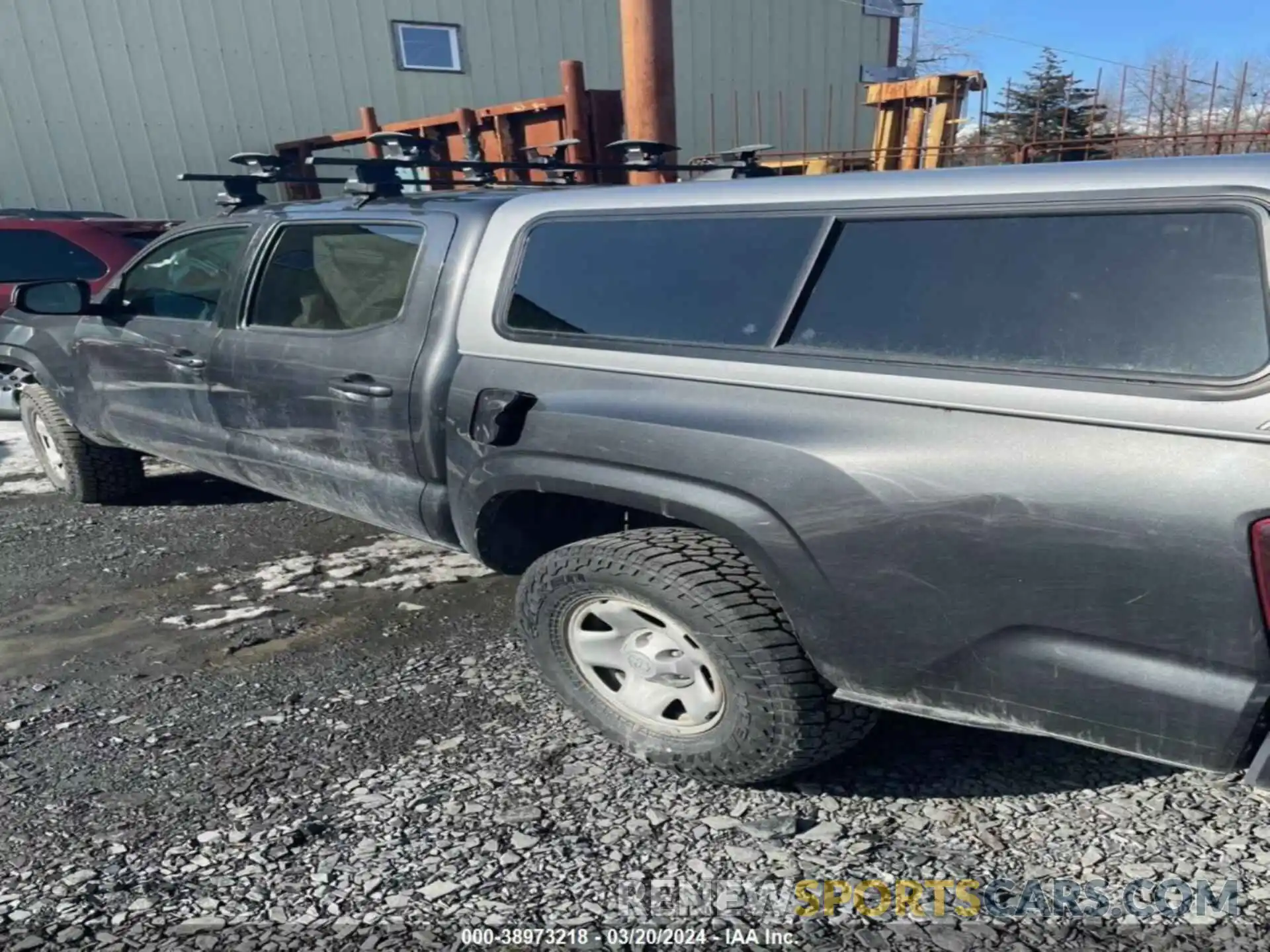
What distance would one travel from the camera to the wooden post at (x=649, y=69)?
622cm

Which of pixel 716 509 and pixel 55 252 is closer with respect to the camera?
pixel 716 509

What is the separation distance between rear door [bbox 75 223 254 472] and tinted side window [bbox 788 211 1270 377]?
2663mm

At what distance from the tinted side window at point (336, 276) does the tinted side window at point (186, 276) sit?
27 centimetres

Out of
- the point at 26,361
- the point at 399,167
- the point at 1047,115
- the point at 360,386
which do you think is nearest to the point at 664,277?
the point at 360,386

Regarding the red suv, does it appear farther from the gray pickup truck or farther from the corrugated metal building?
the corrugated metal building

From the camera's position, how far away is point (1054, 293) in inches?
71.2

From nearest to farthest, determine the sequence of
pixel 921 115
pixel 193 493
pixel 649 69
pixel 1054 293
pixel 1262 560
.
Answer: pixel 1262 560, pixel 1054 293, pixel 193 493, pixel 649 69, pixel 921 115

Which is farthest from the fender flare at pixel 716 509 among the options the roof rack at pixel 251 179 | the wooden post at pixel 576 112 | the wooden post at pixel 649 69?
the wooden post at pixel 576 112

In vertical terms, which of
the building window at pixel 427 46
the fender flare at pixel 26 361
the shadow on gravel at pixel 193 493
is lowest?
the shadow on gravel at pixel 193 493

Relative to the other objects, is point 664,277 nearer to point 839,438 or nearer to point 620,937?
point 839,438

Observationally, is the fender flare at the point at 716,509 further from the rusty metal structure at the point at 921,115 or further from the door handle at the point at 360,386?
the rusty metal structure at the point at 921,115

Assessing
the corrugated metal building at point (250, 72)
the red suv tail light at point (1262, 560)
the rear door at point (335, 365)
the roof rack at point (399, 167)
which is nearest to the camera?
the red suv tail light at point (1262, 560)

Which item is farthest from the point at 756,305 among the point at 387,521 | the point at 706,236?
the point at 387,521

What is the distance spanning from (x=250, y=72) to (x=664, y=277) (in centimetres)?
1191
